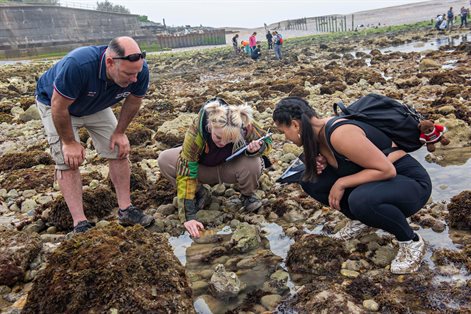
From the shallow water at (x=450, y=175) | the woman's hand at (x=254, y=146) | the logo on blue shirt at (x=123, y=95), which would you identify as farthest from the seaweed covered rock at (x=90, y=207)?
the shallow water at (x=450, y=175)

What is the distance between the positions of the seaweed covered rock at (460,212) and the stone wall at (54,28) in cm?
5602

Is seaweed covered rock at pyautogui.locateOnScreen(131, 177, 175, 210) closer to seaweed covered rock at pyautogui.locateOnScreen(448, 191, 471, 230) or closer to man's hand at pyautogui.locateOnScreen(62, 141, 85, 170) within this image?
man's hand at pyautogui.locateOnScreen(62, 141, 85, 170)

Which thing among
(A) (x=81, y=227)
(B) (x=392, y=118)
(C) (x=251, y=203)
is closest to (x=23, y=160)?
(A) (x=81, y=227)

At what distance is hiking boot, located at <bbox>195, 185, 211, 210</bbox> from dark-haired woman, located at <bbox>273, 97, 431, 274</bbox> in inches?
77.1

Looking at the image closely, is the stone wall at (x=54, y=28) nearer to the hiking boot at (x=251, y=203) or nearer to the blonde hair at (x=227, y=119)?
the hiking boot at (x=251, y=203)

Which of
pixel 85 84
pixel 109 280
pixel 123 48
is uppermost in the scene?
pixel 123 48

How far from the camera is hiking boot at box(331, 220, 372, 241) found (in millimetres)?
4387

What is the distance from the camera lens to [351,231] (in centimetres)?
441

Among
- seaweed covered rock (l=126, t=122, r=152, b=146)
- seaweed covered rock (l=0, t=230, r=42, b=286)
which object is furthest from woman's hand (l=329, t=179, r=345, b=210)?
seaweed covered rock (l=126, t=122, r=152, b=146)

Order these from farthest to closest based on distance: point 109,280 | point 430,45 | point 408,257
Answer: point 430,45
point 408,257
point 109,280

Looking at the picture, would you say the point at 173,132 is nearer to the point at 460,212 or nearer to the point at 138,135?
the point at 138,135

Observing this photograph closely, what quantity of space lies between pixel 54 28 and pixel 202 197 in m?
59.2

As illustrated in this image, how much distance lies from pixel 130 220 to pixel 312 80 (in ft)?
37.3

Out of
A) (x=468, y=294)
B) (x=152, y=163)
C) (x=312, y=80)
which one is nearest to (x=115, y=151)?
(x=152, y=163)
